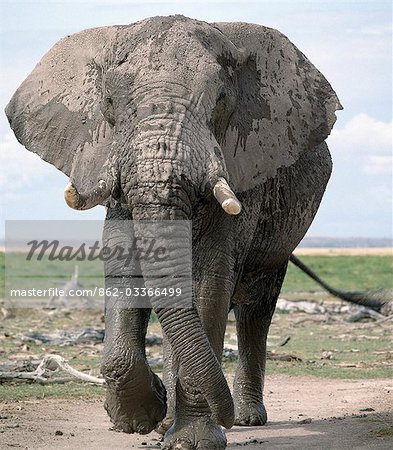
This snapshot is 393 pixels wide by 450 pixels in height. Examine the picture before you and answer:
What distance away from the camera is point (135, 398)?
692cm

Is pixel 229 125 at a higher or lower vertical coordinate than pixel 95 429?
higher

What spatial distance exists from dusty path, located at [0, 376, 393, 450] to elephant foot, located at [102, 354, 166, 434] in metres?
0.86

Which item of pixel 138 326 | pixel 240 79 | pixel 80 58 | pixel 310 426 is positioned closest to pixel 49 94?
pixel 80 58

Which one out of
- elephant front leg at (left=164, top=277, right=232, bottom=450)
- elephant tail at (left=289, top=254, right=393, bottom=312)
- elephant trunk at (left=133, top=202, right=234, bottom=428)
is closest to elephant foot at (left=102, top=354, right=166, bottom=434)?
elephant front leg at (left=164, top=277, right=232, bottom=450)

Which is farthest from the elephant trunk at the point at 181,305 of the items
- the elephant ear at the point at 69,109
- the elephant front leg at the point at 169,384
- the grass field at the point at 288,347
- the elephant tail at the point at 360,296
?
Answer: the elephant tail at the point at 360,296

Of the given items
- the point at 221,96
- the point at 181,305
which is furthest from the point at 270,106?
the point at 181,305

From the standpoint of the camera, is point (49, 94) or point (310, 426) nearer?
point (49, 94)

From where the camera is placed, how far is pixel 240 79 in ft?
24.4

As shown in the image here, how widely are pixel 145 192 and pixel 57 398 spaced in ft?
13.4

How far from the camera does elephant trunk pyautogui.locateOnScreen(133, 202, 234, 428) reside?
646 cm

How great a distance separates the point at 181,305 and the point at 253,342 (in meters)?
2.91

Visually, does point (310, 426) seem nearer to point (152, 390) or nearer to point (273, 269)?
point (273, 269)

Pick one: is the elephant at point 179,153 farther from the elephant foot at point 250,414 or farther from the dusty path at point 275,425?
the elephant foot at point 250,414

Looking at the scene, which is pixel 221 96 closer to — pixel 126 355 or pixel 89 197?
pixel 89 197
